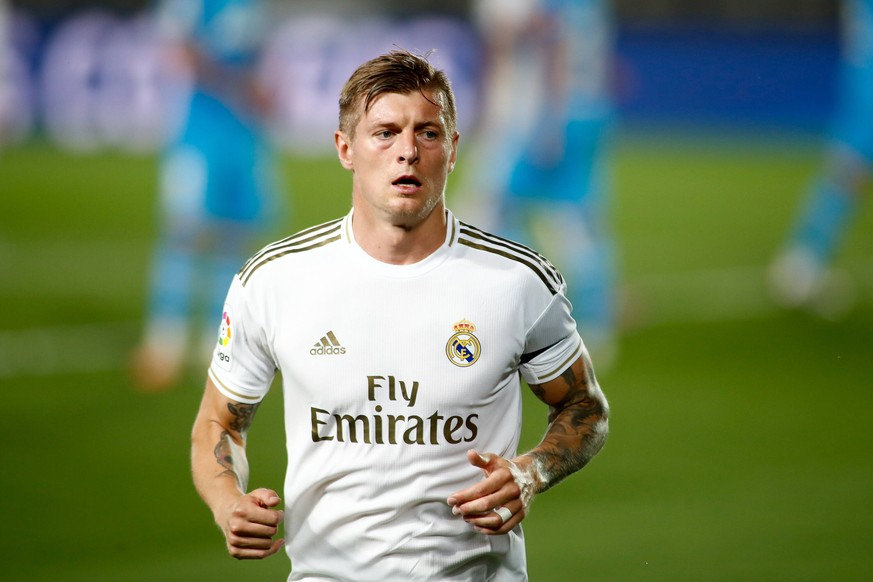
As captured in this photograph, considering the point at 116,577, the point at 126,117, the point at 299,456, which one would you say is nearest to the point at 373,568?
the point at 299,456

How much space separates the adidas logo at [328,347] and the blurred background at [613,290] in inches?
31.5

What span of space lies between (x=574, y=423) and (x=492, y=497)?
45 cm

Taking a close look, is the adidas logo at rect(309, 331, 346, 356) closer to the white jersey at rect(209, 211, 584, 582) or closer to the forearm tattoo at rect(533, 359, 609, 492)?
the white jersey at rect(209, 211, 584, 582)

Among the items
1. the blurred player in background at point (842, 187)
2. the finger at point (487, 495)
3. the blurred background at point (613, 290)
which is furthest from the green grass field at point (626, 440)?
the finger at point (487, 495)

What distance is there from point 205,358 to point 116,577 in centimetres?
385

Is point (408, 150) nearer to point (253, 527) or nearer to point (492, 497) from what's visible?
point (492, 497)

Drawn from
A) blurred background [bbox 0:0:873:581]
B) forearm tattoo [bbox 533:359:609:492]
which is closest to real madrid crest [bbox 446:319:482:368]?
forearm tattoo [bbox 533:359:609:492]

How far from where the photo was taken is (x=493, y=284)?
3.24m

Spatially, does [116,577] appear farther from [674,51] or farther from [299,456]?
[674,51]

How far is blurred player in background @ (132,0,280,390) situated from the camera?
892cm

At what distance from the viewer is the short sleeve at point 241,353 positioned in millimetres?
3270

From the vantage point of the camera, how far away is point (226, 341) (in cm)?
331

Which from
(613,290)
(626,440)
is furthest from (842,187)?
(626,440)

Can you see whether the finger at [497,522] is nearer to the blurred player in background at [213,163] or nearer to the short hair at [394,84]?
the short hair at [394,84]
